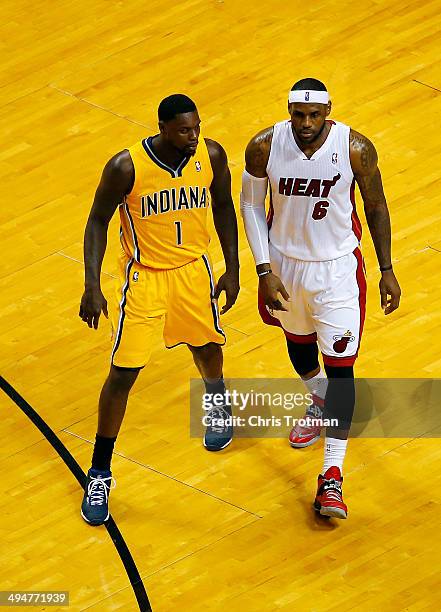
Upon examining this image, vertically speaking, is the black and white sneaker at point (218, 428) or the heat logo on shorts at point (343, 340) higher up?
the heat logo on shorts at point (343, 340)

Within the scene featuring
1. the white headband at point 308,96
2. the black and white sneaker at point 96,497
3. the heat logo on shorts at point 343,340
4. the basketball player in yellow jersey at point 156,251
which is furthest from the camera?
the black and white sneaker at point 96,497

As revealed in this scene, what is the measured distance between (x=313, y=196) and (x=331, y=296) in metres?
0.47

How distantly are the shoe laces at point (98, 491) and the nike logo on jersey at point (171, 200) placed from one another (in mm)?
1287

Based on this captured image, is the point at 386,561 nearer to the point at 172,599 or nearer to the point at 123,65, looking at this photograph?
the point at 172,599

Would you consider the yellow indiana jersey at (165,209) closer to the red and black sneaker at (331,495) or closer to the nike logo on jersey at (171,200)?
the nike logo on jersey at (171,200)

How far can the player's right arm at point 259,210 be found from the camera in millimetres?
7215

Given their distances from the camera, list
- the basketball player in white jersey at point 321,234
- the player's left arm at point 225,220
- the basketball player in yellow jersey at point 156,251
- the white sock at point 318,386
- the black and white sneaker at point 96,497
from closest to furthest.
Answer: the basketball player in white jersey at point 321,234 < the basketball player in yellow jersey at point 156,251 < the player's left arm at point 225,220 < the black and white sneaker at point 96,497 < the white sock at point 318,386

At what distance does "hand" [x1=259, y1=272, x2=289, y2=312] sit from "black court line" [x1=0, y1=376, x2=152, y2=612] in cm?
128

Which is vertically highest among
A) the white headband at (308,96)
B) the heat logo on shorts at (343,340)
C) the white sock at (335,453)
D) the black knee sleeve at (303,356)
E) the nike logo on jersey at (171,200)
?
the white headband at (308,96)

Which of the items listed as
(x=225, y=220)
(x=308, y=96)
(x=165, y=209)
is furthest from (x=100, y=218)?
(x=308, y=96)

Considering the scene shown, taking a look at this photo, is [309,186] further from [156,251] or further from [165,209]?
[156,251]

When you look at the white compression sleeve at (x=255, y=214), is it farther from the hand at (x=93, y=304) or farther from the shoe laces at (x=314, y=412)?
the shoe laces at (x=314, y=412)

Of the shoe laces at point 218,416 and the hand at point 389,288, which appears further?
the shoe laces at point 218,416

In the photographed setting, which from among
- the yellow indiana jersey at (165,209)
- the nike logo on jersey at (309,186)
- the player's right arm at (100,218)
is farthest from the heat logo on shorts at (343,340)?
the player's right arm at (100,218)
